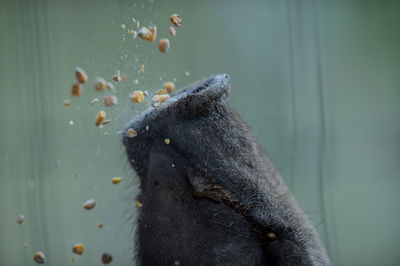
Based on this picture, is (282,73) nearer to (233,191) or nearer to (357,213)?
(357,213)

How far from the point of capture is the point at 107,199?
1223mm

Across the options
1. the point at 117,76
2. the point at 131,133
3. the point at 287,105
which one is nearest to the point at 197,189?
the point at 131,133

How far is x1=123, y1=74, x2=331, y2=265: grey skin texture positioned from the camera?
1051mm

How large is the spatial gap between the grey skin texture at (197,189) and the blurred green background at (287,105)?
455 millimetres

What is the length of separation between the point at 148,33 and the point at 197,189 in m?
0.39

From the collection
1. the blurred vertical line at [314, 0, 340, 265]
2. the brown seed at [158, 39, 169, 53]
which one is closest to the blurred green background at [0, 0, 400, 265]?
the blurred vertical line at [314, 0, 340, 265]

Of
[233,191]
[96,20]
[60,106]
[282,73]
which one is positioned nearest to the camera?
[233,191]

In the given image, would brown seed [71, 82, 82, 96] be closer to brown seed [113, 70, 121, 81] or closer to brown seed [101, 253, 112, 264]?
brown seed [113, 70, 121, 81]

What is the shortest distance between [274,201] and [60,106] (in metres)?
0.75

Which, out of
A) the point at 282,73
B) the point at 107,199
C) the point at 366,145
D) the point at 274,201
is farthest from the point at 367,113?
the point at 107,199

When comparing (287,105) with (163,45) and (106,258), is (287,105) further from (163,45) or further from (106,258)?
(106,258)

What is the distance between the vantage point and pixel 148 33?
1.06 metres

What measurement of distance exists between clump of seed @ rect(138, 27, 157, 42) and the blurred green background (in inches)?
17.9

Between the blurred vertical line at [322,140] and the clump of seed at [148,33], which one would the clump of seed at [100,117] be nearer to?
the clump of seed at [148,33]
